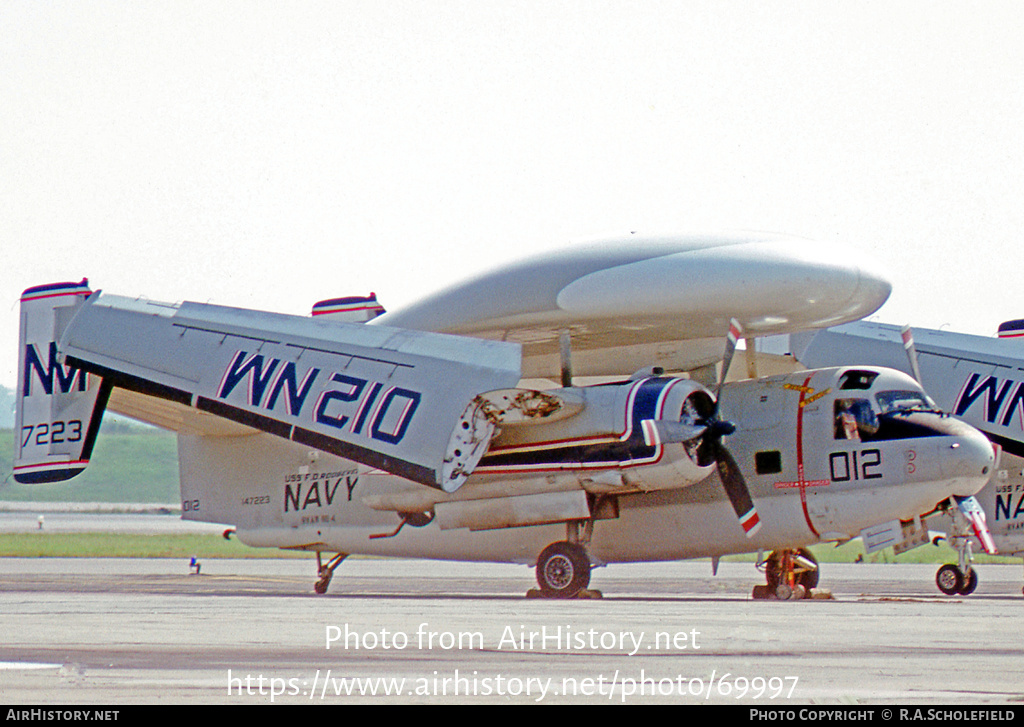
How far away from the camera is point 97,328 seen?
23938 mm

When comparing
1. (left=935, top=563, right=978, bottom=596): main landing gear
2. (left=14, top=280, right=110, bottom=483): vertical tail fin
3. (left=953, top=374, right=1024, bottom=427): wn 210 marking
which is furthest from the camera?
(left=14, top=280, right=110, bottom=483): vertical tail fin

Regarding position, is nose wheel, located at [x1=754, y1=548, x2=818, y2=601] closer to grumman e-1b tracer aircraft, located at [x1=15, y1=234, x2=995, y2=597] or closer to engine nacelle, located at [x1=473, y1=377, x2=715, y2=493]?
grumman e-1b tracer aircraft, located at [x1=15, y1=234, x2=995, y2=597]

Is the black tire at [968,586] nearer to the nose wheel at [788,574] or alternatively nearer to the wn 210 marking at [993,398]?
the nose wheel at [788,574]

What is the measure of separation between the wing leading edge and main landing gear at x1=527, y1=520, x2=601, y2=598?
258cm

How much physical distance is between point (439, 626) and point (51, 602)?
8.30 m

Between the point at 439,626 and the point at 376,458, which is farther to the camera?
the point at 376,458

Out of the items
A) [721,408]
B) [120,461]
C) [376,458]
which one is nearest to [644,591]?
[721,408]

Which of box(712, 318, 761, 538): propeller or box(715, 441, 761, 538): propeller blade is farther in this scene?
box(715, 441, 761, 538): propeller blade

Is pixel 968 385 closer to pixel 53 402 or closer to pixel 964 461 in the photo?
pixel 964 461

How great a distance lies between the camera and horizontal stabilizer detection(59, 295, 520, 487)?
1962 centimetres

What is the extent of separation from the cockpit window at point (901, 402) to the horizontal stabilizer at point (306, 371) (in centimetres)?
625

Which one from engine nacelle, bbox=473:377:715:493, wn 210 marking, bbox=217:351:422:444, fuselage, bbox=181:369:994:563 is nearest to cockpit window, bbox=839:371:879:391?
fuselage, bbox=181:369:994:563
